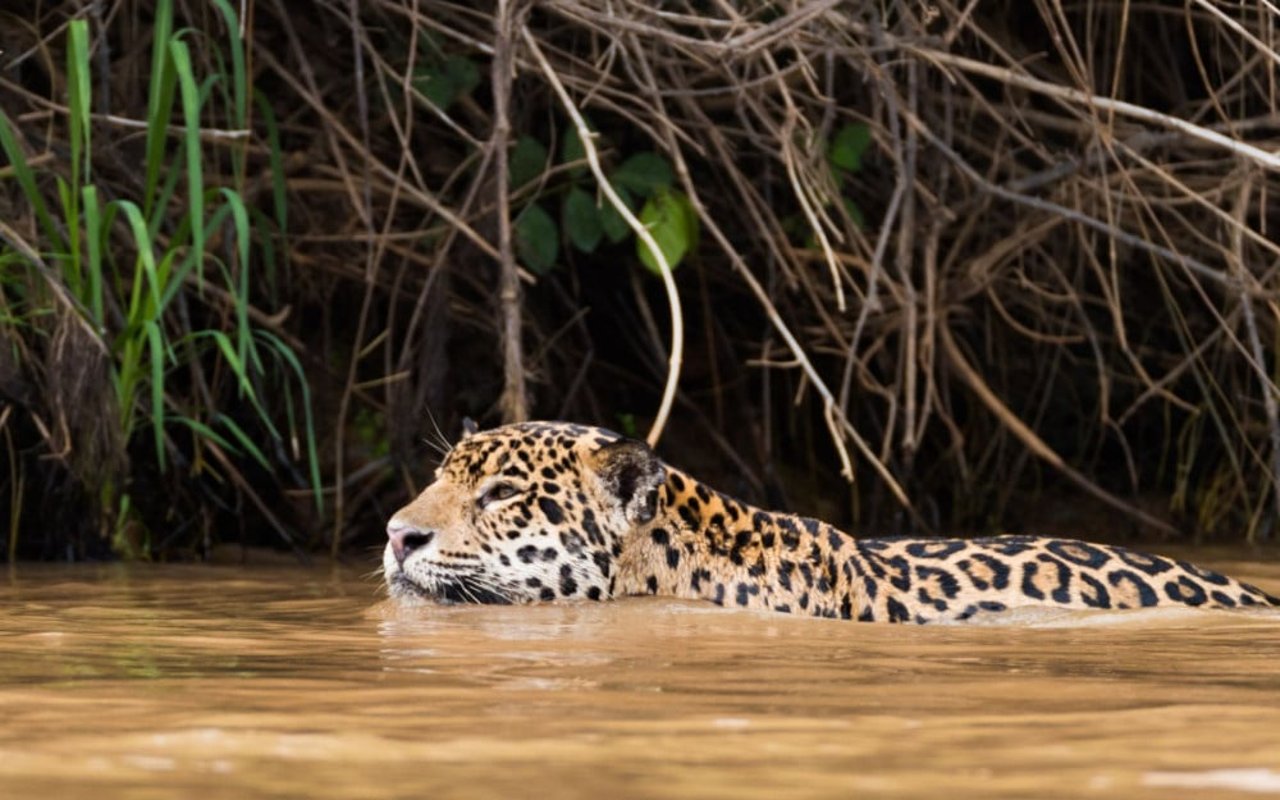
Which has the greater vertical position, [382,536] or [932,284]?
[932,284]

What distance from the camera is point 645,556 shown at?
4.95 metres

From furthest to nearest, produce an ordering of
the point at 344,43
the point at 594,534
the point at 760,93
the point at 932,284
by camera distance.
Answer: the point at 344,43 < the point at 932,284 < the point at 760,93 < the point at 594,534

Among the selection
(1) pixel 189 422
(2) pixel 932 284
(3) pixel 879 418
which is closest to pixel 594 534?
(1) pixel 189 422

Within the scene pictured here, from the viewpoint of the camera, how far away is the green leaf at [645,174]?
261 inches

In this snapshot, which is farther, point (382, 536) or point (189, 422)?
point (382, 536)

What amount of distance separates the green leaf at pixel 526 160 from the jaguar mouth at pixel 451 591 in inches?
91.4

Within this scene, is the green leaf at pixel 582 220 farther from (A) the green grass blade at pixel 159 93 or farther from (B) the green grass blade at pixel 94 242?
(B) the green grass blade at pixel 94 242

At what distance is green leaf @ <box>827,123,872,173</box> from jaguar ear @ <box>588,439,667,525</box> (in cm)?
217

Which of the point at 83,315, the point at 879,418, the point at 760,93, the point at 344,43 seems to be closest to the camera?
the point at 83,315

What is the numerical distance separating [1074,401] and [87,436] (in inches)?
158

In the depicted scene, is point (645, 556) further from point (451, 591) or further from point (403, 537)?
point (403, 537)

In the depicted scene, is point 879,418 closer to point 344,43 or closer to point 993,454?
point 993,454

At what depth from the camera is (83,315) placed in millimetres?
5750

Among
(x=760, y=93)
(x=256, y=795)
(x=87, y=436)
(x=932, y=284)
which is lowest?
(x=256, y=795)
